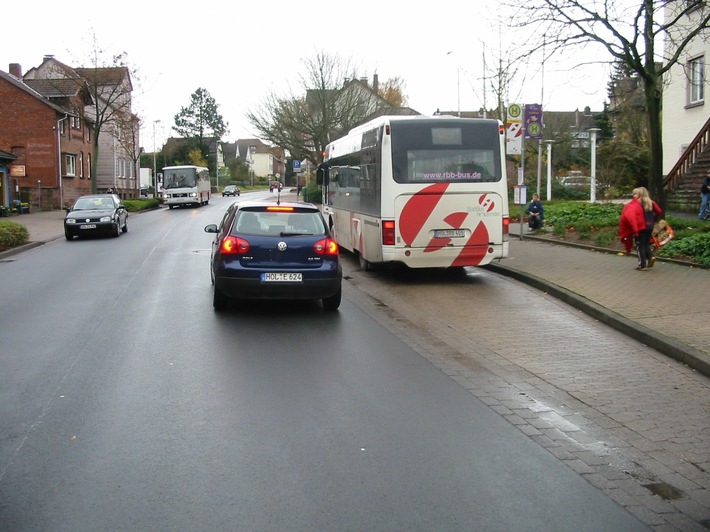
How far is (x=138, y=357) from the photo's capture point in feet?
26.5

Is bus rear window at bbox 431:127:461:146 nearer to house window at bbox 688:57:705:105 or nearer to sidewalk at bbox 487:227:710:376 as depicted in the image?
sidewalk at bbox 487:227:710:376

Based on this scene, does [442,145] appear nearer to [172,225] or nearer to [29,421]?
[29,421]

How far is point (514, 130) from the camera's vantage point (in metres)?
19.2

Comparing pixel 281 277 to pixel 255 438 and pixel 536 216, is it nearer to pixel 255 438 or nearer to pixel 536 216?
pixel 255 438

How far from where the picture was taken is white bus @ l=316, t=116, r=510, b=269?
13766 millimetres

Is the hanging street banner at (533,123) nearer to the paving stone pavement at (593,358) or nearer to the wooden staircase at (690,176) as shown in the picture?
the wooden staircase at (690,176)

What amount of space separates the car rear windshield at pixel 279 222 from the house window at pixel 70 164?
144 ft

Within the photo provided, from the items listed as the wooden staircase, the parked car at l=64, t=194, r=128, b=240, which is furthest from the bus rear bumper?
the parked car at l=64, t=194, r=128, b=240

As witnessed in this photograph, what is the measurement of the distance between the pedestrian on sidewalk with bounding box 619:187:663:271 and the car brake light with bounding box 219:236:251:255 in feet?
23.9

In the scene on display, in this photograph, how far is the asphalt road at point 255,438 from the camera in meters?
4.18

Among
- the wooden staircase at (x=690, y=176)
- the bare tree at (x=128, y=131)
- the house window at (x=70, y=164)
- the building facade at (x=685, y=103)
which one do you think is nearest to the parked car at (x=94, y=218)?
the wooden staircase at (x=690, y=176)

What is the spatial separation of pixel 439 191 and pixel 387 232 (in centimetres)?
120

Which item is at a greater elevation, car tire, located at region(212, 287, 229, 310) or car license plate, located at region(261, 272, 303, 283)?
car license plate, located at region(261, 272, 303, 283)

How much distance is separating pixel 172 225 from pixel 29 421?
27.6 meters
